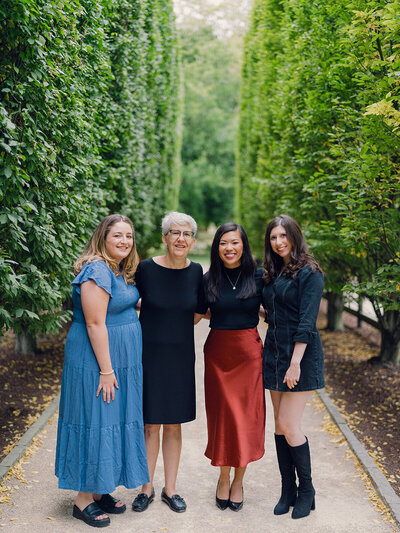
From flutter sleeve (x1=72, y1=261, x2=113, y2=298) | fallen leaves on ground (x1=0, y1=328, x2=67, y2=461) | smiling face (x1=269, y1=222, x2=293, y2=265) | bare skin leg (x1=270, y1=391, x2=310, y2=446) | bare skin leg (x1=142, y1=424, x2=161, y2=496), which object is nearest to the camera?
flutter sleeve (x1=72, y1=261, x2=113, y2=298)

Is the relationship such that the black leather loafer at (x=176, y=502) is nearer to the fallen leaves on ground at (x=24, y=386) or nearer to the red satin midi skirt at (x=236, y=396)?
the red satin midi skirt at (x=236, y=396)

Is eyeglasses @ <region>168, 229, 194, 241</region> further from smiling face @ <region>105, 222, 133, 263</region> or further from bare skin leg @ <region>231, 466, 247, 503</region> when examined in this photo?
bare skin leg @ <region>231, 466, 247, 503</region>

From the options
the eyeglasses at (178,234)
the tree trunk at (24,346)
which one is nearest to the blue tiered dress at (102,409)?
the eyeglasses at (178,234)

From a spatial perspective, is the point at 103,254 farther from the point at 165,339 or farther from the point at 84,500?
the point at 84,500

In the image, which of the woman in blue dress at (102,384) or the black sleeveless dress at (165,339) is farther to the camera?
the black sleeveless dress at (165,339)

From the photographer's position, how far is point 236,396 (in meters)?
3.93

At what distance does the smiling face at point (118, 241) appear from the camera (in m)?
3.77

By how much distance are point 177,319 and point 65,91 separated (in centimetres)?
252

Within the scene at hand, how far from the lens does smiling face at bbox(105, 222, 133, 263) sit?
3.77 metres

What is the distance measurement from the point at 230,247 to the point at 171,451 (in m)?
1.69

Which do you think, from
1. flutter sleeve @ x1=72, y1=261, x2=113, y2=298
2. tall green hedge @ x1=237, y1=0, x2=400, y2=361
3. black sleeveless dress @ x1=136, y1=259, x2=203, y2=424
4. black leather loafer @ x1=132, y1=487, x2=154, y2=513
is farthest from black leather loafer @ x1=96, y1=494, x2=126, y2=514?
tall green hedge @ x1=237, y1=0, x2=400, y2=361

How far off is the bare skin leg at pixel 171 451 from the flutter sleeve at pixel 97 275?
127 centimetres

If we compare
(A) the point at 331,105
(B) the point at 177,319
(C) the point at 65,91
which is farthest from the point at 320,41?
(B) the point at 177,319

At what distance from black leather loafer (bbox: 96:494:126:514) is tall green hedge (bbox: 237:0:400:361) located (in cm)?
326
